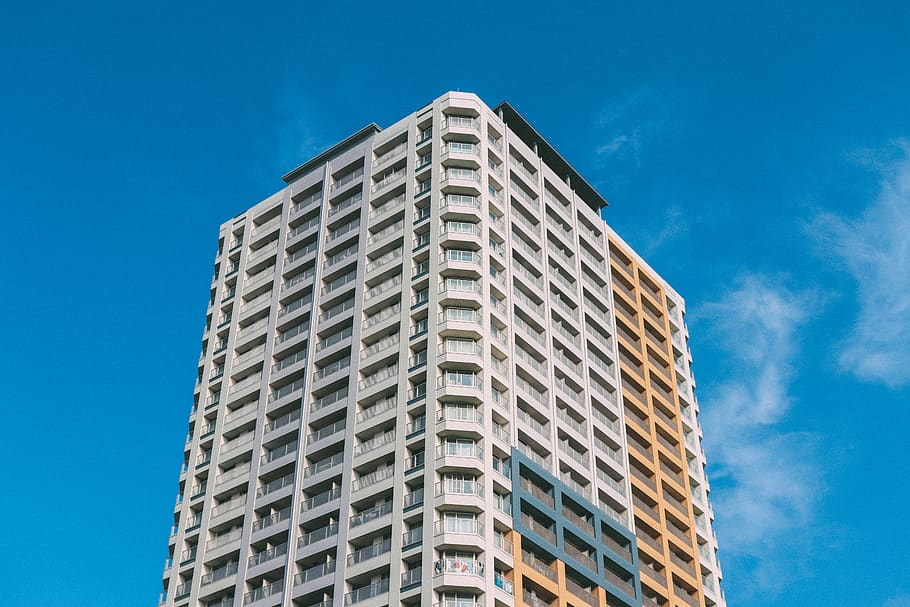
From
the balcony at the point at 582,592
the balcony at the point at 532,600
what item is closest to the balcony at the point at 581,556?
the balcony at the point at 582,592

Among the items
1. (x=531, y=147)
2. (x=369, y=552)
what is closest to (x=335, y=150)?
(x=531, y=147)

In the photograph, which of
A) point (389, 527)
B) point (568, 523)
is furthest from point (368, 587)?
point (568, 523)

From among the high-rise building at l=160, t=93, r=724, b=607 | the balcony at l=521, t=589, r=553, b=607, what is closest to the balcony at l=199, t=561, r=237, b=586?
the high-rise building at l=160, t=93, r=724, b=607

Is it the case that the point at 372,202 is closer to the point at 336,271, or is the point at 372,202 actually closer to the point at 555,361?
the point at 336,271

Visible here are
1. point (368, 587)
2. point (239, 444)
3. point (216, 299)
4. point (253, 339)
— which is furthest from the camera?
point (216, 299)

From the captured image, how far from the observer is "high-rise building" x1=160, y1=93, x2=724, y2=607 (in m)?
81.2

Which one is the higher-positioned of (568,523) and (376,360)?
(376,360)

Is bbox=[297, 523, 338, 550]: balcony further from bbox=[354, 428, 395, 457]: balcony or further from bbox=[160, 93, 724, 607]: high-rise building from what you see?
bbox=[354, 428, 395, 457]: balcony

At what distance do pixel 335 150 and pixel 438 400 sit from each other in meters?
36.6

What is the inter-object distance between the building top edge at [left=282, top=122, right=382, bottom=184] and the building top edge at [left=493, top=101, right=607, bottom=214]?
36.4 ft

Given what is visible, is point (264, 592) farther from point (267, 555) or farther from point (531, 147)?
point (531, 147)

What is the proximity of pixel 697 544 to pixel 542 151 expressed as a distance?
3724 cm

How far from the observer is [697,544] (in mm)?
104688

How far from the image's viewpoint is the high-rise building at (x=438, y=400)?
8119 cm
